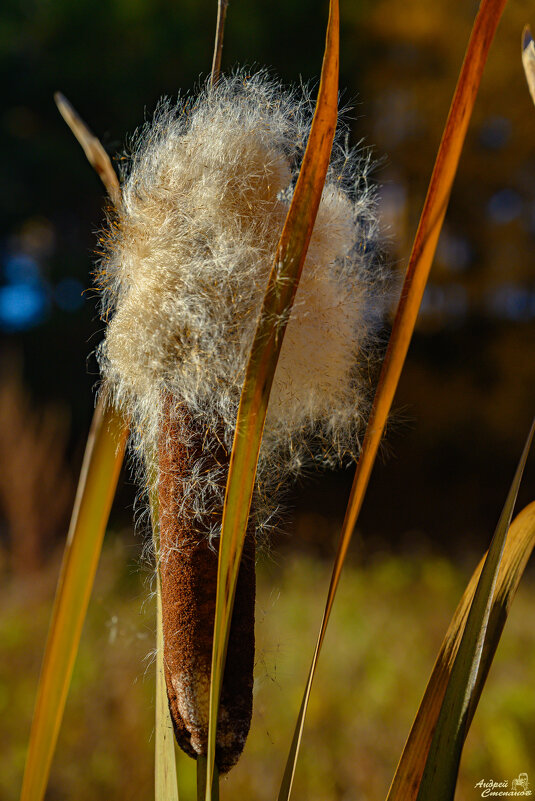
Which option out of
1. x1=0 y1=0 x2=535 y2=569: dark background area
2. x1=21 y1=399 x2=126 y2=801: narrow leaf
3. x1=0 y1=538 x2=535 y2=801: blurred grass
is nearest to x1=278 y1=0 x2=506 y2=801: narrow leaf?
x1=21 y1=399 x2=126 y2=801: narrow leaf

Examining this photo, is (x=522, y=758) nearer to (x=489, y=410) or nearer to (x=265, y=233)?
(x=265, y=233)

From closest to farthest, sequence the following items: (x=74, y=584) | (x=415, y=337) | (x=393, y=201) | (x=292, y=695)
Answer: (x=74, y=584) < (x=292, y=695) < (x=393, y=201) < (x=415, y=337)

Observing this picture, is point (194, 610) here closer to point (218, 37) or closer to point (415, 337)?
point (218, 37)

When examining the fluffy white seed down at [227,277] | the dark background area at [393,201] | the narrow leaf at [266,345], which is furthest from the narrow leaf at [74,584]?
the dark background area at [393,201]

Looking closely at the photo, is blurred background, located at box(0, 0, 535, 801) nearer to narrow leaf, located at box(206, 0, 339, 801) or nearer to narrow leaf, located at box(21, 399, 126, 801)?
narrow leaf, located at box(21, 399, 126, 801)

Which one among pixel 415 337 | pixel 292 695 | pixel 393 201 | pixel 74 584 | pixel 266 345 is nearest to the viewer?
pixel 266 345

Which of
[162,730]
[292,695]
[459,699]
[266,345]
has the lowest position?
[292,695]

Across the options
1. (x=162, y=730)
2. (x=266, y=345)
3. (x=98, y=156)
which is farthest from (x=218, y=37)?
(x=162, y=730)
